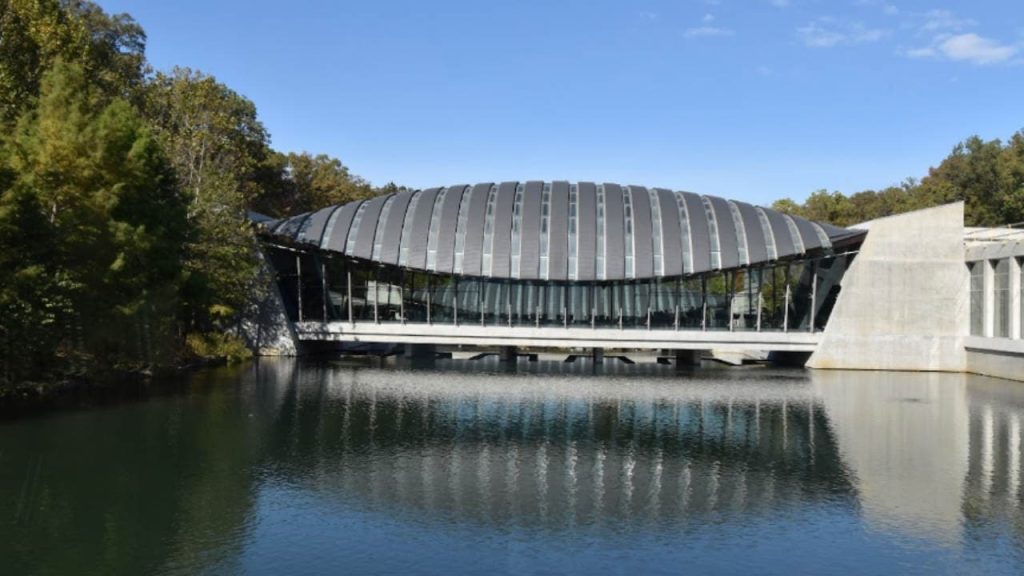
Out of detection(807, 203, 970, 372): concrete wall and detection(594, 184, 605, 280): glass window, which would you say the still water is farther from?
detection(594, 184, 605, 280): glass window

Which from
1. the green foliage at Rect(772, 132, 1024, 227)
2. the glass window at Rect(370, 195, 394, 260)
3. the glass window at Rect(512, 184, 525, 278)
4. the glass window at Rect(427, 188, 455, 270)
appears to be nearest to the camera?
the glass window at Rect(512, 184, 525, 278)

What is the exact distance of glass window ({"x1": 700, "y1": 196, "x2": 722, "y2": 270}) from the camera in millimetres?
54906

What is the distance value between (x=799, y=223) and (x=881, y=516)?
141 feet

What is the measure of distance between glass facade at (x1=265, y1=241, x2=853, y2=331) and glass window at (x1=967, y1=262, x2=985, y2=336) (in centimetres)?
818

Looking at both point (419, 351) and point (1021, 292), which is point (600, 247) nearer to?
point (419, 351)

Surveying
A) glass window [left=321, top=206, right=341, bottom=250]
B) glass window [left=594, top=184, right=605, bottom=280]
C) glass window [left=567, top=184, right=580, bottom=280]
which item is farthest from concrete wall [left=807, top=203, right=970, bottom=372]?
glass window [left=321, top=206, right=341, bottom=250]

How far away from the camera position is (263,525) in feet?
52.8

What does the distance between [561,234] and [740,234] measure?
1270 cm

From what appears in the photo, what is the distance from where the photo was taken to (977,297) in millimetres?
51562

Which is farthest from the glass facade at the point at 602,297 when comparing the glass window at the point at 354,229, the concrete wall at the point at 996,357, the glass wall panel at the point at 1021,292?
the glass wall panel at the point at 1021,292

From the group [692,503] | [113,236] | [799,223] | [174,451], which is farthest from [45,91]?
[799,223]

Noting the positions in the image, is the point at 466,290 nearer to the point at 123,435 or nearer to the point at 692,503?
the point at 123,435

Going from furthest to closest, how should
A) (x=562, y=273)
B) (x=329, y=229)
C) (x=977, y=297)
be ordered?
(x=329, y=229) < (x=562, y=273) < (x=977, y=297)

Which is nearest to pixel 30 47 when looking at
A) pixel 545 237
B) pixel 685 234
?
pixel 545 237
